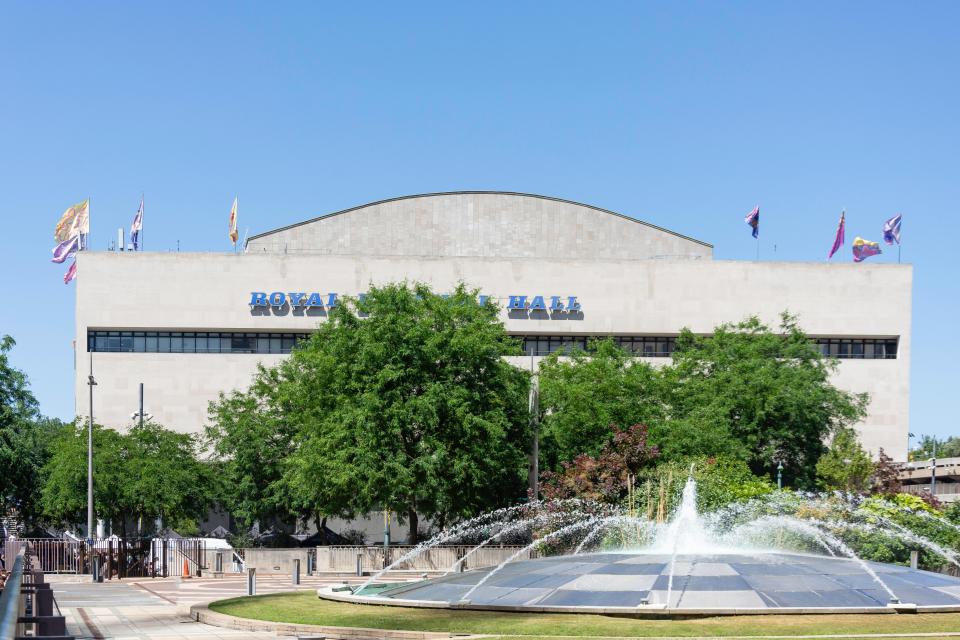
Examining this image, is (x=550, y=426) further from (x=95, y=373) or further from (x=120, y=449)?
(x=95, y=373)

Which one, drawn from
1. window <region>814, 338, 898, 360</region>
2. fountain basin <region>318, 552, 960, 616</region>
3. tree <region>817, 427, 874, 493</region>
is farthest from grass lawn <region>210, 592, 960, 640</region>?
window <region>814, 338, 898, 360</region>

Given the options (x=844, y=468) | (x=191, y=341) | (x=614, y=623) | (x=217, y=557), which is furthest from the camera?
(x=191, y=341)

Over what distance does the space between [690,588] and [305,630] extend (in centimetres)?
719

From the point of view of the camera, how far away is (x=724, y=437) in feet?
177

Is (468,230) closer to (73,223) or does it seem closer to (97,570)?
(73,223)

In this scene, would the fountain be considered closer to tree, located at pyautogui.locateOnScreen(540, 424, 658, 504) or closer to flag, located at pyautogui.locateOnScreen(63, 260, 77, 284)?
Answer: tree, located at pyautogui.locateOnScreen(540, 424, 658, 504)

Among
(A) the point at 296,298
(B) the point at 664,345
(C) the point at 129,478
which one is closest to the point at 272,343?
(A) the point at 296,298

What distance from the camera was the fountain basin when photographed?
70.3 ft

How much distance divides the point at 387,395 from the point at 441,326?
4174 millimetres

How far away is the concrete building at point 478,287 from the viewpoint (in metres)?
71.4

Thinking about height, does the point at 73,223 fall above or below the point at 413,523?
above

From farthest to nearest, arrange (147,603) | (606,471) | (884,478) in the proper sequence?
(884,478) → (606,471) → (147,603)

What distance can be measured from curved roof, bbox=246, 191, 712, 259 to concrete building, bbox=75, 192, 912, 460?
0.09 m

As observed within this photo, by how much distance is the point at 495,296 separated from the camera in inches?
2928
